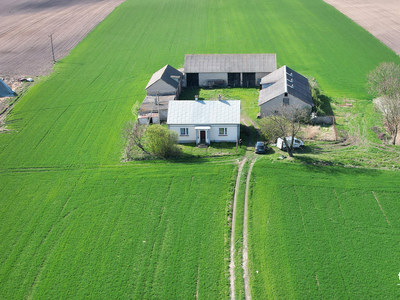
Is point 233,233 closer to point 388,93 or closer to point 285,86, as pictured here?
point 285,86

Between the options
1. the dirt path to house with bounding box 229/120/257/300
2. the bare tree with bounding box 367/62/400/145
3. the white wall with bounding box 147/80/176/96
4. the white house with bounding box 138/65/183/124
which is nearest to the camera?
the dirt path to house with bounding box 229/120/257/300

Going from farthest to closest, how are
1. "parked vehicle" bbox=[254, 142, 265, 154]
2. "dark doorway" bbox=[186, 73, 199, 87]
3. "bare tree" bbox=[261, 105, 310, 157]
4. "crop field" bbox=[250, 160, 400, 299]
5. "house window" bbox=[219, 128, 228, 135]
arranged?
"dark doorway" bbox=[186, 73, 199, 87], "house window" bbox=[219, 128, 228, 135], "parked vehicle" bbox=[254, 142, 265, 154], "bare tree" bbox=[261, 105, 310, 157], "crop field" bbox=[250, 160, 400, 299]

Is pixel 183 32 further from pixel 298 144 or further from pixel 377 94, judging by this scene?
pixel 298 144

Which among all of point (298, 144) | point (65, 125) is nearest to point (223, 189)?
point (298, 144)

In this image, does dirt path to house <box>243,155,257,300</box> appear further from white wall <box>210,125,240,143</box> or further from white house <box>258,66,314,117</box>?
white house <box>258,66,314,117</box>

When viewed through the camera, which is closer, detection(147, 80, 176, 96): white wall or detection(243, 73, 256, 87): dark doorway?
detection(147, 80, 176, 96): white wall

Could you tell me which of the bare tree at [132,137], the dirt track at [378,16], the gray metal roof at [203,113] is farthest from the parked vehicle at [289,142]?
Result: the dirt track at [378,16]

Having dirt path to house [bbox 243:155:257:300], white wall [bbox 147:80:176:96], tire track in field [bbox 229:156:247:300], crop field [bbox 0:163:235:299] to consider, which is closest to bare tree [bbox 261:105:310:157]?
tire track in field [bbox 229:156:247:300]

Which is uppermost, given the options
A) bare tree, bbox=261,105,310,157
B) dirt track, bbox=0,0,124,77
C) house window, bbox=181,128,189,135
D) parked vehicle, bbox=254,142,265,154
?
dirt track, bbox=0,0,124,77
